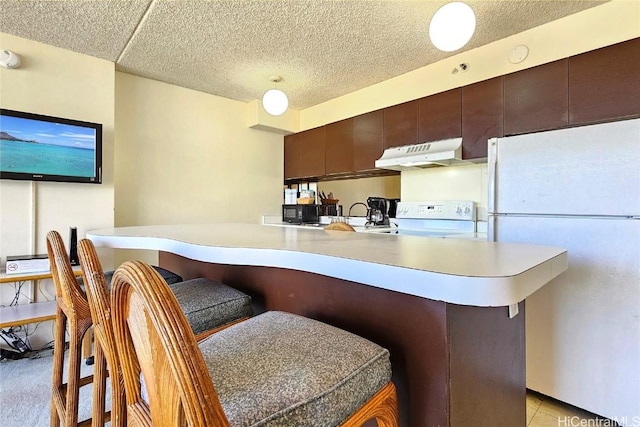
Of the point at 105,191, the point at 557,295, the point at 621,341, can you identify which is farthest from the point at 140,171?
the point at 621,341

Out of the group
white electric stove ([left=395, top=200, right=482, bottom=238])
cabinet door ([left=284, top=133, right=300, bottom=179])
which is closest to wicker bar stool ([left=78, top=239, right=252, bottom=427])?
white electric stove ([left=395, top=200, right=482, bottom=238])

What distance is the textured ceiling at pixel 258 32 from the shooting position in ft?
6.77

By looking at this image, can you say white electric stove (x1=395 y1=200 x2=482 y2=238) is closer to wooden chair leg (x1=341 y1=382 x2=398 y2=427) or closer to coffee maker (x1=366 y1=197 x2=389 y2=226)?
coffee maker (x1=366 y1=197 x2=389 y2=226)

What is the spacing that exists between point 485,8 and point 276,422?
8.41ft

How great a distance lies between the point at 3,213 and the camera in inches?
92.3

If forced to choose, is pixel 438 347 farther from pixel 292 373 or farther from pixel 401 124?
pixel 401 124

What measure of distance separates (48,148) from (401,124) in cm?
289

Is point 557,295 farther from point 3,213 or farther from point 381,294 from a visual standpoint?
point 3,213

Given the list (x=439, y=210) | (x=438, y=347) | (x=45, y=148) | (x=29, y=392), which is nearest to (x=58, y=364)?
(x=29, y=392)

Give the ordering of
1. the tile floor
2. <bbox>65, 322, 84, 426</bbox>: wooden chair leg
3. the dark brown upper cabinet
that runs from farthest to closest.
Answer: the dark brown upper cabinet < the tile floor < <bbox>65, 322, 84, 426</bbox>: wooden chair leg

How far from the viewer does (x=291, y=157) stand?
422 cm

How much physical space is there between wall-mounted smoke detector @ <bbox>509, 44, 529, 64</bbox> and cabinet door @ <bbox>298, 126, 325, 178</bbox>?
1.97 m

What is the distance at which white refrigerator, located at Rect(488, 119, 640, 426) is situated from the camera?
1.57 m

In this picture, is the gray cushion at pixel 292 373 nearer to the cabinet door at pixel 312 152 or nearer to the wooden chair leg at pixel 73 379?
the wooden chair leg at pixel 73 379
